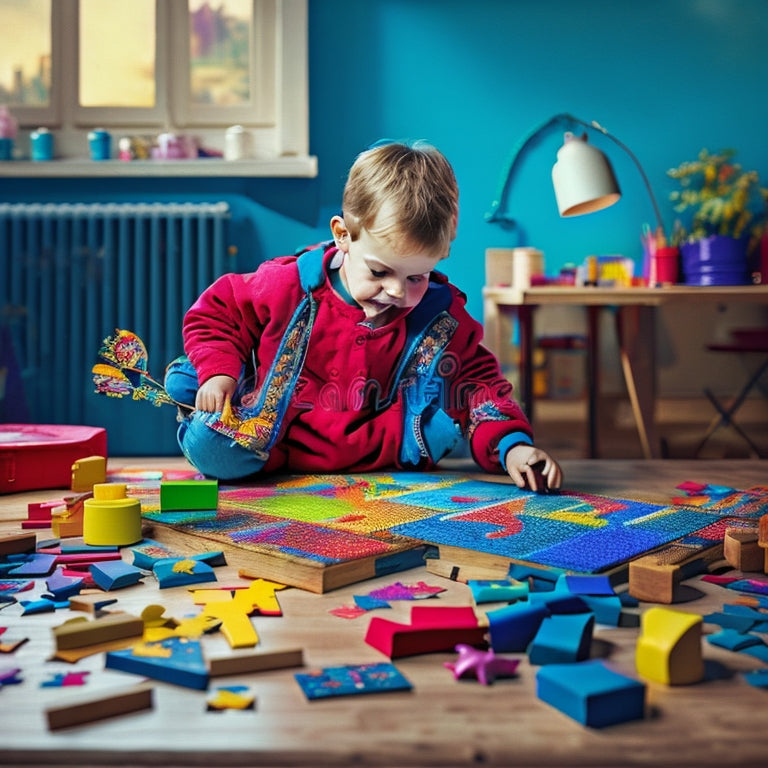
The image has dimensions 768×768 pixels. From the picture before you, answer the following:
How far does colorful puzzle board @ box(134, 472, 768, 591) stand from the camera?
3.54 feet

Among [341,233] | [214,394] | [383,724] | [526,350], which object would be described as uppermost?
[341,233]

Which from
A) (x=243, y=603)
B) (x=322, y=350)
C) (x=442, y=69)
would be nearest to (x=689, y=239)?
(x=442, y=69)

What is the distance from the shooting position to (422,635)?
0.82 metres

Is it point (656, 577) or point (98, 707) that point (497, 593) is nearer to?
point (656, 577)

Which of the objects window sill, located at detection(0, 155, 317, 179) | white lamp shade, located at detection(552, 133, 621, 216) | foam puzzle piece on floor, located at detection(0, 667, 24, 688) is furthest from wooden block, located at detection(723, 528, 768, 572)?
window sill, located at detection(0, 155, 317, 179)

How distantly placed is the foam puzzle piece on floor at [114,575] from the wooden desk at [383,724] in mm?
144

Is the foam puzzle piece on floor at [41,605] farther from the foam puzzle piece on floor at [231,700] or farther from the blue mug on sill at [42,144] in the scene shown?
the blue mug on sill at [42,144]

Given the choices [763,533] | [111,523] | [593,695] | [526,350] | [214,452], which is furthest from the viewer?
[526,350]

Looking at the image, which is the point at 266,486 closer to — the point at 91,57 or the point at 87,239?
the point at 87,239

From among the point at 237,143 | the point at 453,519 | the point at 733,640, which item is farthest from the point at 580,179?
the point at 733,640

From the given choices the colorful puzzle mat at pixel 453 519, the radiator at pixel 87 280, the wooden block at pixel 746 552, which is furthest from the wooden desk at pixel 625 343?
the wooden block at pixel 746 552

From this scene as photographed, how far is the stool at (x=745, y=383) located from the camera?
2988 millimetres

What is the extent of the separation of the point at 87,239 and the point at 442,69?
4.22 ft

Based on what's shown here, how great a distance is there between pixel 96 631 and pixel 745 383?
2.83m
